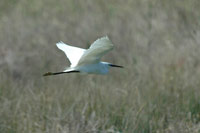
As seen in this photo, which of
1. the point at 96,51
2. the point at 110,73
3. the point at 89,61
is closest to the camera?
the point at 96,51

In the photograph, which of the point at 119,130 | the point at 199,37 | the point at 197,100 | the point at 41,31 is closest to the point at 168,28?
the point at 199,37

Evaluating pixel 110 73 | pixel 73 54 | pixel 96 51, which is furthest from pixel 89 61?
pixel 110 73

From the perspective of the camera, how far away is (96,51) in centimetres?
379

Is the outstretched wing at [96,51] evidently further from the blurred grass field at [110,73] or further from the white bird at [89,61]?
the blurred grass field at [110,73]

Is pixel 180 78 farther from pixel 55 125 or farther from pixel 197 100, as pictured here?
pixel 55 125

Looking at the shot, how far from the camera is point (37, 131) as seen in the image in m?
4.25

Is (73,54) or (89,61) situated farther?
(73,54)

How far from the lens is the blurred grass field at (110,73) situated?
4.54 meters

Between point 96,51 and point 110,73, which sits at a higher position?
→ point 110,73

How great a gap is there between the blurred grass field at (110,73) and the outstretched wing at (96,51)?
0.51 m

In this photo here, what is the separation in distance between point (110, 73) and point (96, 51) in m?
2.89

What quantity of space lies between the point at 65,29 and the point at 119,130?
3.65 metres

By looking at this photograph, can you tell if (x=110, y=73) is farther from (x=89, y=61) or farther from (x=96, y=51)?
(x=96, y=51)

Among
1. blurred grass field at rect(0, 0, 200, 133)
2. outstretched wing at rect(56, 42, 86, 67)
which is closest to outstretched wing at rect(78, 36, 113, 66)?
outstretched wing at rect(56, 42, 86, 67)
